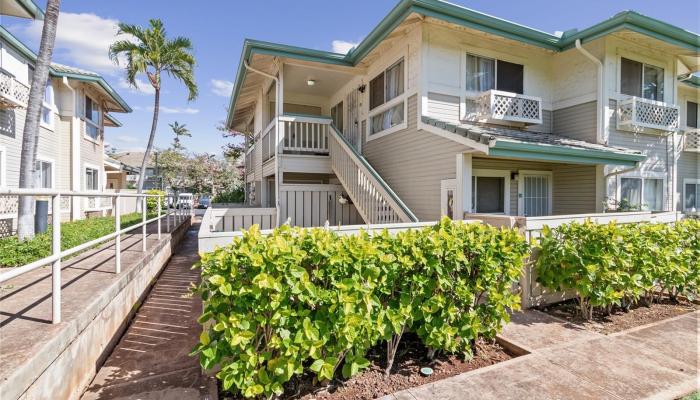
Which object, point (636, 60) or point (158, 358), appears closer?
point (158, 358)

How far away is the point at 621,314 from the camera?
4.53 meters

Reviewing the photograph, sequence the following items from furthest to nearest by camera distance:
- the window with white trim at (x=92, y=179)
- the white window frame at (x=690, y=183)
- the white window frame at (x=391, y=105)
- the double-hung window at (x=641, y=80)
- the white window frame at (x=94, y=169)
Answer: the window with white trim at (x=92, y=179), the white window frame at (x=94, y=169), the white window frame at (x=690, y=183), the double-hung window at (x=641, y=80), the white window frame at (x=391, y=105)

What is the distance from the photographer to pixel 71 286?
3.52 metres

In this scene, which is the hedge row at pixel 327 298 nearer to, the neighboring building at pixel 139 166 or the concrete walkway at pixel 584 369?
the concrete walkway at pixel 584 369

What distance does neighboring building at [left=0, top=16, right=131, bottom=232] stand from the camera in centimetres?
985

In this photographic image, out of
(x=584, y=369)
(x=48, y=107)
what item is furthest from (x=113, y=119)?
(x=584, y=369)

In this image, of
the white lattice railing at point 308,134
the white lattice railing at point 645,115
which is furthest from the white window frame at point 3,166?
the white lattice railing at point 645,115

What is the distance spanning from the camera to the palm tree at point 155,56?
15516 millimetres

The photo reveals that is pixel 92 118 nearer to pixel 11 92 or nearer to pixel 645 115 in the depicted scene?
pixel 11 92

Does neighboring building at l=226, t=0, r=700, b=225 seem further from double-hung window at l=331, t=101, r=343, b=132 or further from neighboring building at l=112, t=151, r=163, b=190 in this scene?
neighboring building at l=112, t=151, r=163, b=190

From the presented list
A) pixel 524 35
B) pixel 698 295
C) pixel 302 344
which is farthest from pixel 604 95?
pixel 302 344

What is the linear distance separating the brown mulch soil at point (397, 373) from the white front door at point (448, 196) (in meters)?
3.22

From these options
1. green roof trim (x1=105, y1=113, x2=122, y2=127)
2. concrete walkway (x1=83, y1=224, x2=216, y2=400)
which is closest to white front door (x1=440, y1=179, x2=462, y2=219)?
concrete walkway (x1=83, y1=224, x2=216, y2=400)

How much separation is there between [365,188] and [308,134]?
3.23 metres
